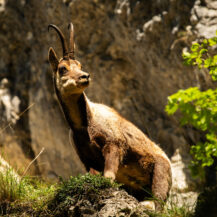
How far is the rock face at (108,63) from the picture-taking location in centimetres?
857

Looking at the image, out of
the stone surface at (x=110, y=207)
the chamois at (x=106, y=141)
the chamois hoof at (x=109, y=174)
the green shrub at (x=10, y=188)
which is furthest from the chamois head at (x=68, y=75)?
the stone surface at (x=110, y=207)

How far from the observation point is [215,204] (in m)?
5.22

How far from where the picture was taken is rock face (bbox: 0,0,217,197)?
8570 mm

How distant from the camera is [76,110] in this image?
5.77 meters

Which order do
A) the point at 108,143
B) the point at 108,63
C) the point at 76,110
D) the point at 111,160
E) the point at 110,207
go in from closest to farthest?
the point at 110,207 → the point at 111,160 → the point at 108,143 → the point at 76,110 → the point at 108,63

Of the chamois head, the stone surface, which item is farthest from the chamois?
the stone surface

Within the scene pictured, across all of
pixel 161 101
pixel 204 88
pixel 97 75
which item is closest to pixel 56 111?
pixel 97 75

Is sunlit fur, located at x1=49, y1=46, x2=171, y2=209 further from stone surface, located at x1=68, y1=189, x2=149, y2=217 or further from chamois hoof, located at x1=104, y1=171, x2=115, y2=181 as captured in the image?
stone surface, located at x1=68, y1=189, x2=149, y2=217

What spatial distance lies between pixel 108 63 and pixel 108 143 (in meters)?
4.97

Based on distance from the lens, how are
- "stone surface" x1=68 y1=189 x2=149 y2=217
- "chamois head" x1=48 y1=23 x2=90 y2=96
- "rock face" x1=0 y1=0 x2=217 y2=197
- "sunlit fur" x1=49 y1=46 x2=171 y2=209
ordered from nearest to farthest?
"stone surface" x1=68 y1=189 x2=149 y2=217 < "chamois head" x1=48 y1=23 x2=90 y2=96 < "sunlit fur" x1=49 y1=46 x2=171 y2=209 < "rock face" x1=0 y1=0 x2=217 y2=197

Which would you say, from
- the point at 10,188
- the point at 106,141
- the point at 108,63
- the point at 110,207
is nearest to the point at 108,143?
the point at 106,141

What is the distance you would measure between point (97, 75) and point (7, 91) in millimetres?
3257

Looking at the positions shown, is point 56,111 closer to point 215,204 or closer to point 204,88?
point 204,88

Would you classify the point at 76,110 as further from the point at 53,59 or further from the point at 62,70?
the point at 53,59
